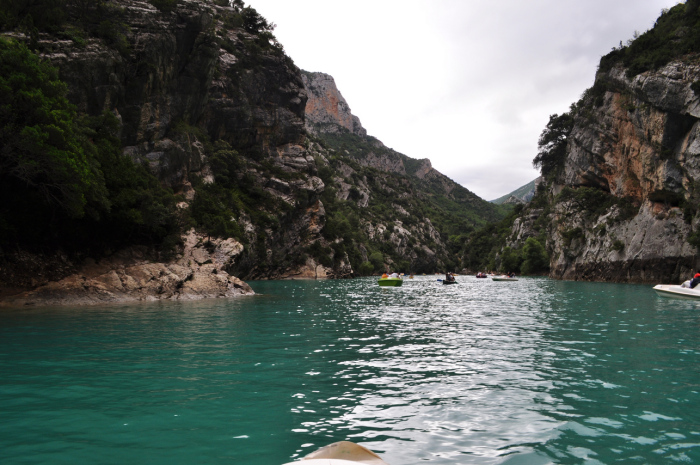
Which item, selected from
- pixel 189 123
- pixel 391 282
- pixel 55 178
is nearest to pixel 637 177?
pixel 391 282

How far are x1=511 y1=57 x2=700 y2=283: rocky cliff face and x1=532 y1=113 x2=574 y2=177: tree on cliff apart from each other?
573 inches

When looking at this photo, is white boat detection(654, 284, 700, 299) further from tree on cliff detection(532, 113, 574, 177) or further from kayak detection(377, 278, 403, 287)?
tree on cliff detection(532, 113, 574, 177)

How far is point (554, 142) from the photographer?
313 feet

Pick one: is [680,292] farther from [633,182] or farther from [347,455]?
[633,182]

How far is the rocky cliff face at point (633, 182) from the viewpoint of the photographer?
4578 centimetres

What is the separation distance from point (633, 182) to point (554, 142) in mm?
39776

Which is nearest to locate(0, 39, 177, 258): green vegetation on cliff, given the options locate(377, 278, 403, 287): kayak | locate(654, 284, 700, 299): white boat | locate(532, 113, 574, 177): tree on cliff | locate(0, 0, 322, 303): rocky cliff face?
locate(0, 0, 322, 303): rocky cliff face

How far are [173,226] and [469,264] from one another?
123 m

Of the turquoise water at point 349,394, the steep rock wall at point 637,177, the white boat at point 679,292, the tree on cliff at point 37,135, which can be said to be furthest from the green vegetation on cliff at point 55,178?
the steep rock wall at point 637,177

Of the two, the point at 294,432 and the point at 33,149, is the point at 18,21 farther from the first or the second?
the point at 294,432

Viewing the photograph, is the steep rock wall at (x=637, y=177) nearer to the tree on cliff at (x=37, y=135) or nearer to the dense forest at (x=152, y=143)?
the dense forest at (x=152, y=143)

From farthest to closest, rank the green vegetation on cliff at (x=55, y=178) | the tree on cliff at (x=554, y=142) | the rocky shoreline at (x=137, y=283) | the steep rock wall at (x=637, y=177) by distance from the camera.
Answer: the tree on cliff at (x=554, y=142)
the steep rock wall at (x=637, y=177)
the rocky shoreline at (x=137, y=283)
the green vegetation on cliff at (x=55, y=178)

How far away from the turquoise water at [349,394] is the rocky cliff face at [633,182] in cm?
3954

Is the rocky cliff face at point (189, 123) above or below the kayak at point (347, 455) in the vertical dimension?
above
